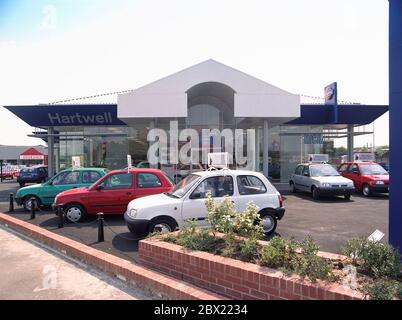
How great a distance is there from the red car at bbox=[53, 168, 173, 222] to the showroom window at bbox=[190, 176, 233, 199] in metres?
2.59

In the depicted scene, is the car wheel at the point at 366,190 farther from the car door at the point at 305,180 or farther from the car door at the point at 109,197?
the car door at the point at 109,197

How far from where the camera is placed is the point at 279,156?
24.6 m

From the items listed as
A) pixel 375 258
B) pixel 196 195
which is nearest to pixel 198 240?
pixel 375 258

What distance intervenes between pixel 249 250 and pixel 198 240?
90cm

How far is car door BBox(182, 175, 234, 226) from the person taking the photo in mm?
7273

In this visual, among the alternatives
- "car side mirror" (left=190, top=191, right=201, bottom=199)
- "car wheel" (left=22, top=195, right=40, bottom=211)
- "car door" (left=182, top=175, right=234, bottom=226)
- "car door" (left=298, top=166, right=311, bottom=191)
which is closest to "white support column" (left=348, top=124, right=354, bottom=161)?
"car door" (left=298, top=166, right=311, bottom=191)

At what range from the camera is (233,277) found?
3.89 meters

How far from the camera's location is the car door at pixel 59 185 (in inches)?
468

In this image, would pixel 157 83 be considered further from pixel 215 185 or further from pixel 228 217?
pixel 228 217

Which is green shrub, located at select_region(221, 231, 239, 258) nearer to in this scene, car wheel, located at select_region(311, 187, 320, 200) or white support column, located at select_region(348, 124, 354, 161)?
car wheel, located at select_region(311, 187, 320, 200)

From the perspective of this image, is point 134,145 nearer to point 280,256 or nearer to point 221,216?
point 221,216

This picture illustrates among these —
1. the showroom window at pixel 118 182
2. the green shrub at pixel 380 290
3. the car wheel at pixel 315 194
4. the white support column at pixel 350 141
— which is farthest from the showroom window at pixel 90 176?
the white support column at pixel 350 141
